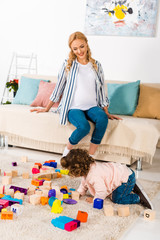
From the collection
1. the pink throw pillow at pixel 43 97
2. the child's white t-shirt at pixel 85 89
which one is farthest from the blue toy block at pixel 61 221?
the pink throw pillow at pixel 43 97

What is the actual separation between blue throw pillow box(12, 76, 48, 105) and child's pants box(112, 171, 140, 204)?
6.83 feet

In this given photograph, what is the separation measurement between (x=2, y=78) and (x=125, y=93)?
2.54 m

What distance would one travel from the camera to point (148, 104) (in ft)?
10.6

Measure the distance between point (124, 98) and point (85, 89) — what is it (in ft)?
1.92

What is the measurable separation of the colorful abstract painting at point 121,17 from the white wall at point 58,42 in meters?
0.08

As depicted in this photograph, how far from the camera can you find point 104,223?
167 cm

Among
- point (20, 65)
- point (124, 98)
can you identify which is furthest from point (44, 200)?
point (20, 65)

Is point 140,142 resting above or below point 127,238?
above

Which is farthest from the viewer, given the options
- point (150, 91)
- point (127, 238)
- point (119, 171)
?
point (150, 91)

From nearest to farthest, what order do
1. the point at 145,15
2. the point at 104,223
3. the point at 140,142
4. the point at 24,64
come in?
1. the point at 104,223
2. the point at 140,142
3. the point at 145,15
4. the point at 24,64

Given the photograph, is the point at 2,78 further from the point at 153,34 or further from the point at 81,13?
the point at 153,34

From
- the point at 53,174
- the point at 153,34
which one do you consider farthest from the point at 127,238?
the point at 153,34

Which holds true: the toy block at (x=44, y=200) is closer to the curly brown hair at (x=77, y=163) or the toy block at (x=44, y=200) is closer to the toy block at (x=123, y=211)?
the curly brown hair at (x=77, y=163)

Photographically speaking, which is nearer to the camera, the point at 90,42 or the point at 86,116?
the point at 86,116
